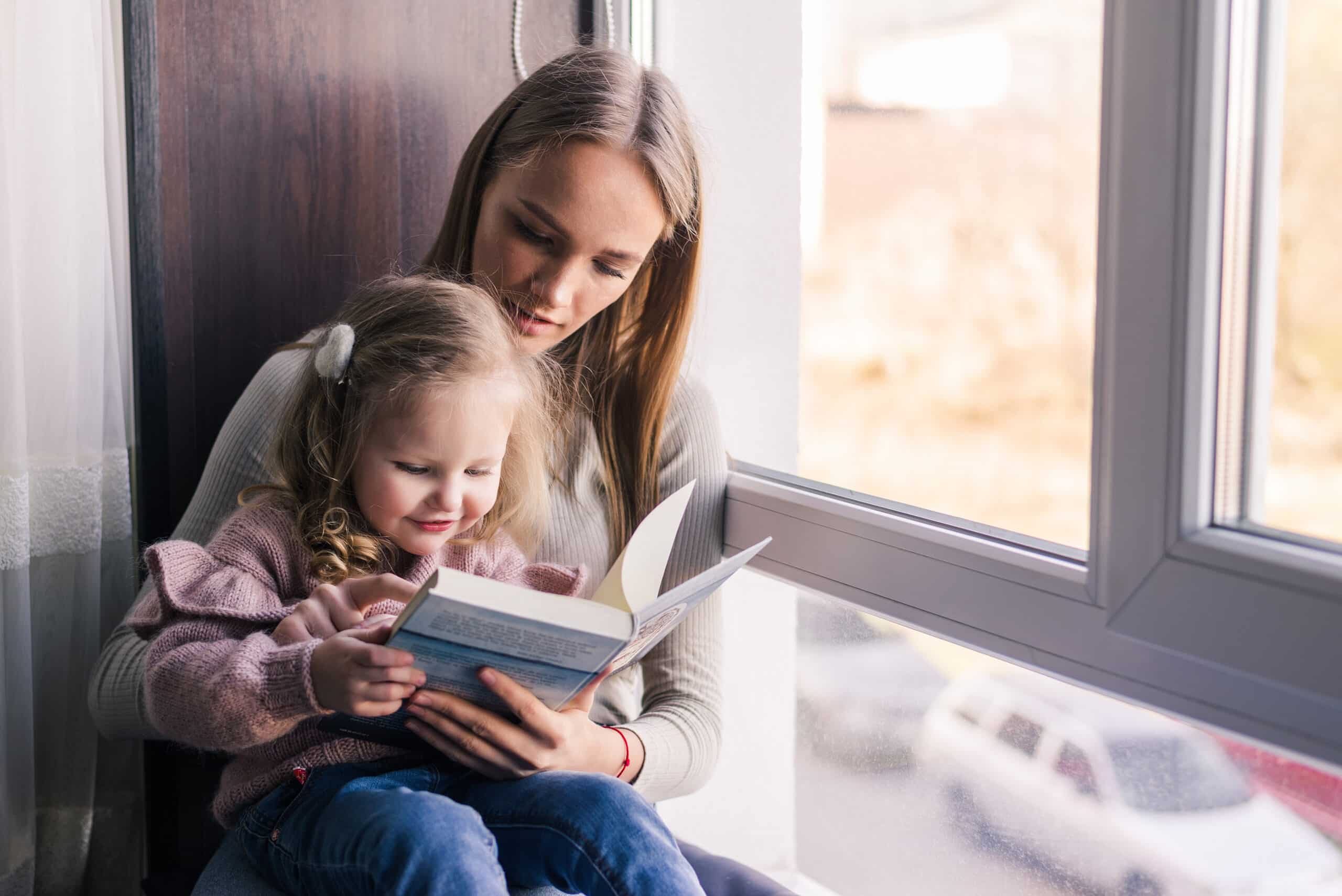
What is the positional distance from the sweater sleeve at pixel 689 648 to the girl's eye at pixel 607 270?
22 centimetres

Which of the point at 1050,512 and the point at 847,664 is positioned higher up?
the point at 1050,512

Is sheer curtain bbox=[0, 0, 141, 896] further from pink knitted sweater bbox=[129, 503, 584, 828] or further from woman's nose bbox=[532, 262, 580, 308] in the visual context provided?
woman's nose bbox=[532, 262, 580, 308]

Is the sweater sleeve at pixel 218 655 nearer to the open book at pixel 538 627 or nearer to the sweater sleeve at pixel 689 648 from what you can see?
the open book at pixel 538 627

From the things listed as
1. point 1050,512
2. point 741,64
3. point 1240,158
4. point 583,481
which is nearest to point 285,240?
point 583,481

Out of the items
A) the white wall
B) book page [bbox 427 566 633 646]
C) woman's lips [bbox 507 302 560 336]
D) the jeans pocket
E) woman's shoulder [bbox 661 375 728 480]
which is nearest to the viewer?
book page [bbox 427 566 633 646]

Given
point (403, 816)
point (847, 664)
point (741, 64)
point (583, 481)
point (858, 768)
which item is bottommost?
point (858, 768)

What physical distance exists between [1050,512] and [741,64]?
0.92 m

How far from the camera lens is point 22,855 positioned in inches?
Answer: 49.7

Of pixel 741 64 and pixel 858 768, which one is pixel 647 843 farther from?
pixel 741 64

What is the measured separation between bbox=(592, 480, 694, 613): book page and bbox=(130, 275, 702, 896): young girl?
0.17m

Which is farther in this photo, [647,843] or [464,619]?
[647,843]

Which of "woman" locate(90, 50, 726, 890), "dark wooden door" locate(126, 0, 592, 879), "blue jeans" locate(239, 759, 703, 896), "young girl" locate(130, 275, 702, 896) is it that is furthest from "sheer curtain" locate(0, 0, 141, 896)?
"blue jeans" locate(239, 759, 703, 896)

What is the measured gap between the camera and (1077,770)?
1161 mm

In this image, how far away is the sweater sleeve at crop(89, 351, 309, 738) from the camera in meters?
1.18
